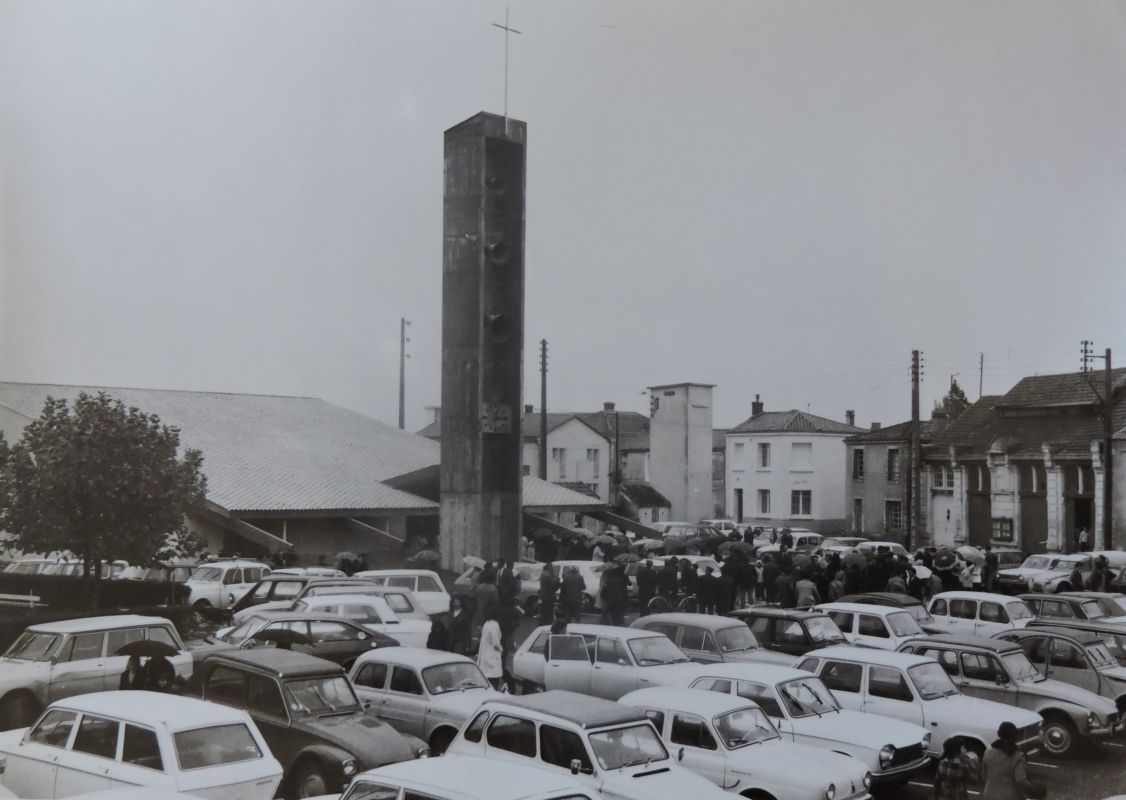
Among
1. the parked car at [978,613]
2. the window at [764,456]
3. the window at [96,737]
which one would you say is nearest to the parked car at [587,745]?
the window at [96,737]

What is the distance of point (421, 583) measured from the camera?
15.9 m

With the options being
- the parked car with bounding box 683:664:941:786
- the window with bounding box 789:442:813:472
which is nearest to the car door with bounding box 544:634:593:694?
the parked car with bounding box 683:664:941:786

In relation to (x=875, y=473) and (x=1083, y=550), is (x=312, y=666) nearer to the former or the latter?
(x=1083, y=550)

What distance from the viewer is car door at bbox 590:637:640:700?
10.3 meters

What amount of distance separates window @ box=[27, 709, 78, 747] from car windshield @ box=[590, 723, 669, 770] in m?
3.74

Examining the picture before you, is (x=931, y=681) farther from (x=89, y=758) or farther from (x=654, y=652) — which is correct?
(x=89, y=758)

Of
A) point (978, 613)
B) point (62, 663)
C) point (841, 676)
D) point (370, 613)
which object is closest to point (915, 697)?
point (841, 676)

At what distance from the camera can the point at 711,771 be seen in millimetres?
7754

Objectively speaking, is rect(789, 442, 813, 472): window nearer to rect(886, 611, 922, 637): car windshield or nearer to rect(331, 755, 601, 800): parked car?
rect(886, 611, 922, 637): car windshield

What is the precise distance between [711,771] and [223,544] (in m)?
10.2

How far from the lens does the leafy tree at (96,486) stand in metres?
10.8

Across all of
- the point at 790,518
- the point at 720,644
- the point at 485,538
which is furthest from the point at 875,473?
the point at 720,644

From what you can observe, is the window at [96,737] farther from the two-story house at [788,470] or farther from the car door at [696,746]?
the two-story house at [788,470]

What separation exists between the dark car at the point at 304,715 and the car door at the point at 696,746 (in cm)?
210
